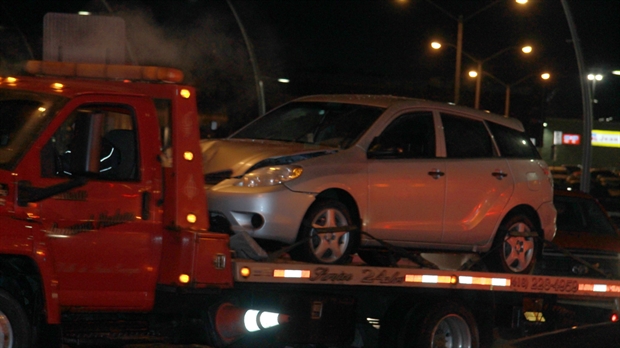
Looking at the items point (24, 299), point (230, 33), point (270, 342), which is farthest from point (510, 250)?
point (230, 33)

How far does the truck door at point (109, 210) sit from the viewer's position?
19.7 feet

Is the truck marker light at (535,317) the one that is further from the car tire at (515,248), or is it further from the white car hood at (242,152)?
the white car hood at (242,152)

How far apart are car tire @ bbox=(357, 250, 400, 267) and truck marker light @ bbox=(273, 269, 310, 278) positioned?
1.25 m

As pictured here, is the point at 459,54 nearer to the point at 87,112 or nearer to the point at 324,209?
the point at 324,209

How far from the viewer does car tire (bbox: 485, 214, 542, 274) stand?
9102 mm

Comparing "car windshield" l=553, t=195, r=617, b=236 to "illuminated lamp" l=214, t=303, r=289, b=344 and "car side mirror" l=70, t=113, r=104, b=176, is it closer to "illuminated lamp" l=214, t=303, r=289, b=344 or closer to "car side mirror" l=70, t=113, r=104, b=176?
"illuminated lamp" l=214, t=303, r=289, b=344

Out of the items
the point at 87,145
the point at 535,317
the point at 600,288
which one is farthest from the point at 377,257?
the point at 87,145

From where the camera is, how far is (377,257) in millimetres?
8508

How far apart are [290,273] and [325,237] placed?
0.69 metres

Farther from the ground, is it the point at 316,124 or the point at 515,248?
the point at 316,124

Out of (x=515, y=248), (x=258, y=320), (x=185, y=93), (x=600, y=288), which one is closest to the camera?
(x=185, y=93)

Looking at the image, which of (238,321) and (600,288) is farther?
(600,288)

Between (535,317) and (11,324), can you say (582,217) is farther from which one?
(11,324)

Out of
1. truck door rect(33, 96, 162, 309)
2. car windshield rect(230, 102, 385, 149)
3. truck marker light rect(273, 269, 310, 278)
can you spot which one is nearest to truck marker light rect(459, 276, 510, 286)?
car windshield rect(230, 102, 385, 149)
